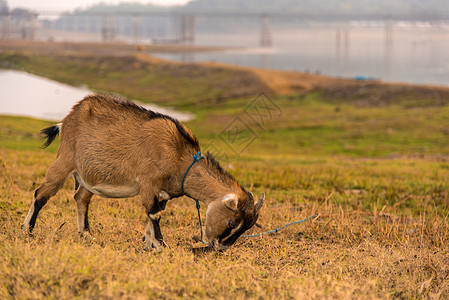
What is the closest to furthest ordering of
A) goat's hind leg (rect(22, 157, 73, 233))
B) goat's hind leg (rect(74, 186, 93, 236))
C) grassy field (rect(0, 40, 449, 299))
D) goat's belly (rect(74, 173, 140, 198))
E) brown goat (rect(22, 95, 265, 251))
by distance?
grassy field (rect(0, 40, 449, 299)), brown goat (rect(22, 95, 265, 251)), goat's belly (rect(74, 173, 140, 198)), goat's hind leg (rect(22, 157, 73, 233)), goat's hind leg (rect(74, 186, 93, 236))

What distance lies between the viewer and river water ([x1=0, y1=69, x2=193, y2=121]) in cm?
4309

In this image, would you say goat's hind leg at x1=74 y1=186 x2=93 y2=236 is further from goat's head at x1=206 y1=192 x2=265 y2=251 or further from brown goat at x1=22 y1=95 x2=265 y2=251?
goat's head at x1=206 y1=192 x2=265 y2=251

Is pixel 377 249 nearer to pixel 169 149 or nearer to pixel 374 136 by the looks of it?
pixel 169 149

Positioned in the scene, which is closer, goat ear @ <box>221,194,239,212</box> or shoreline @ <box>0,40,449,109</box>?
goat ear @ <box>221,194,239,212</box>

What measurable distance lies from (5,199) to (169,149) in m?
4.31

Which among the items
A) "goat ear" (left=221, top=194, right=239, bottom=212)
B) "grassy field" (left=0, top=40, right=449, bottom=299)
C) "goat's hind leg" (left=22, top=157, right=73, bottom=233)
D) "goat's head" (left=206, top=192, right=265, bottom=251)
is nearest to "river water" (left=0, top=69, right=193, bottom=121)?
"grassy field" (left=0, top=40, right=449, bottom=299)

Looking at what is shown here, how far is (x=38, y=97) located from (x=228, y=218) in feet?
171

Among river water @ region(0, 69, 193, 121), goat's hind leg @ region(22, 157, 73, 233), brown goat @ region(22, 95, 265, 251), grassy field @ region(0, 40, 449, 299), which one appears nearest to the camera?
grassy field @ region(0, 40, 449, 299)

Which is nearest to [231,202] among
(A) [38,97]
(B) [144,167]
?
(B) [144,167]

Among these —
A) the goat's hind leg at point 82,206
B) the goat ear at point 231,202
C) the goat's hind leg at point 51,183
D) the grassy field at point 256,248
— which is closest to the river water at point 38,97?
the grassy field at point 256,248

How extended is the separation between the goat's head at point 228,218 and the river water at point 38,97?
30.6 m

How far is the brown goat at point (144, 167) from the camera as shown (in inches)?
253

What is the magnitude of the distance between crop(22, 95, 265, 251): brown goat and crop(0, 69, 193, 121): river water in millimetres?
28937

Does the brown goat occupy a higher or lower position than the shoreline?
lower
